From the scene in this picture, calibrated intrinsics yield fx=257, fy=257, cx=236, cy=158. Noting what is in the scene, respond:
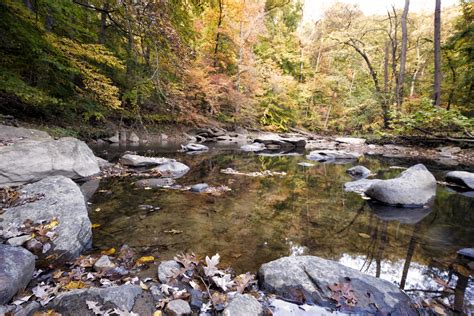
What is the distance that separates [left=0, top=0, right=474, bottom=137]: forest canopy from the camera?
17.7 ft

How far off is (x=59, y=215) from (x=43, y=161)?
259cm

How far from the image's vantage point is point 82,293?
1.82 m

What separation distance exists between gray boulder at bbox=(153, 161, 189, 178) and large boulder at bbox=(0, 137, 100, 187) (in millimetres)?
1486

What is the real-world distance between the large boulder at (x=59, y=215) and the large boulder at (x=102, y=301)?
79 centimetres

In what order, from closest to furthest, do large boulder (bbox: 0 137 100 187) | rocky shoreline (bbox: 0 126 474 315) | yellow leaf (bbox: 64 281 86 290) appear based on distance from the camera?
rocky shoreline (bbox: 0 126 474 315)
yellow leaf (bbox: 64 281 86 290)
large boulder (bbox: 0 137 100 187)

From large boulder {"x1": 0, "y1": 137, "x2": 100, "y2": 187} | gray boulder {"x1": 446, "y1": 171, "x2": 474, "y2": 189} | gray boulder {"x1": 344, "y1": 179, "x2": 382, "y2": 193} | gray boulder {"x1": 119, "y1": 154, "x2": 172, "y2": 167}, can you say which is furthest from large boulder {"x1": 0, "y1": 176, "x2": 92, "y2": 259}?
gray boulder {"x1": 446, "y1": 171, "x2": 474, "y2": 189}

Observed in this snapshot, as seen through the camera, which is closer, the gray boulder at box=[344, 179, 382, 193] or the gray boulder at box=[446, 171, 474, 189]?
the gray boulder at box=[344, 179, 382, 193]

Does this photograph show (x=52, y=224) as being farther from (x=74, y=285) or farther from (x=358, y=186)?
(x=358, y=186)

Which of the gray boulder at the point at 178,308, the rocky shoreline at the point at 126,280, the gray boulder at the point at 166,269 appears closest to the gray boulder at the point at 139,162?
the rocky shoreline at the point at 126,280

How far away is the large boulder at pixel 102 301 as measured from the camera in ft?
5.63

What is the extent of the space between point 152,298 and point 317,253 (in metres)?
1.88

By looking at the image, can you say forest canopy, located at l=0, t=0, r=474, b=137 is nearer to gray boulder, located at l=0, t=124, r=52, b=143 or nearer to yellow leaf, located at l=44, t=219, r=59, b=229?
gray boulder, located at l=0, t=124, r=52, b=143

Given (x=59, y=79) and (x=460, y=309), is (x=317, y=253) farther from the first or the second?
(x=59, y=79)

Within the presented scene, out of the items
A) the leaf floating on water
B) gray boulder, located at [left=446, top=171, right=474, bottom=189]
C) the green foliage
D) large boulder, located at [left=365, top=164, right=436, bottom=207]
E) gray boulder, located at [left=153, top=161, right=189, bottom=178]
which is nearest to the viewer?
the leaf floating on water
